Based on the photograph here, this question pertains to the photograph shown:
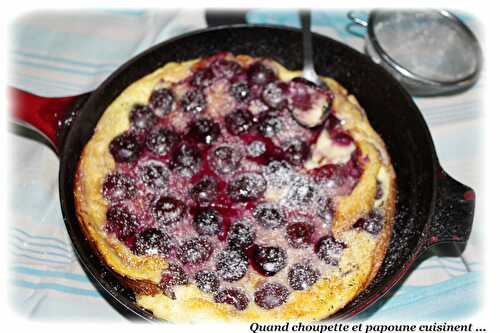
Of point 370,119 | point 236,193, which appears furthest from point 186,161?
point 370,119

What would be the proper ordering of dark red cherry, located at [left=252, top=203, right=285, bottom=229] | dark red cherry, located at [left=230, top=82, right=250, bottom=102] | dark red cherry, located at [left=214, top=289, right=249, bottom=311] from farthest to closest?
dark red cherry, located at [left=230, top=82, right=250, bottom=102] < dark red cherry, located at [left=252, top=203, right=285, bottom=229] < dark red cherry, located at [left=214, top=289, right=249, bottom=311]

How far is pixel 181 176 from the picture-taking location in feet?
7.41

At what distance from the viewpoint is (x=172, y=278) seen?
207 centimetres

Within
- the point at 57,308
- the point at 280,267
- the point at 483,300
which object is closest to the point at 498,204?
the point at 483,300

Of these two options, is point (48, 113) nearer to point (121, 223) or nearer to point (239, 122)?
point (121, 223)

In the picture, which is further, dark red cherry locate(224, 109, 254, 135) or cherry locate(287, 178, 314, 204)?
dark red cherry locate(224, 109, 254, 135)

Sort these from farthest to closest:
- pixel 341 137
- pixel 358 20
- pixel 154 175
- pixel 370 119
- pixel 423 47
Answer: pixel 423 47 → pixel 358 20 → pixel 370 119 → pixel 341 137 → pixel 154 175

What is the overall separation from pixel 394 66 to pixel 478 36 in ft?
2.01

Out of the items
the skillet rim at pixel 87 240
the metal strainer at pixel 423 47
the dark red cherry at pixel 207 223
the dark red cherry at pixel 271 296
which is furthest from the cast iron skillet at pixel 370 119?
the metal strainer at pixel 423 47

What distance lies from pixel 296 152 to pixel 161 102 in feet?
1.97

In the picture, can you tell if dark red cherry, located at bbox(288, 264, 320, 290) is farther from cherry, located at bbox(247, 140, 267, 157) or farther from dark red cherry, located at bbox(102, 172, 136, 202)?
dark red cherry, located at bbox(102, 172, 136, 202)

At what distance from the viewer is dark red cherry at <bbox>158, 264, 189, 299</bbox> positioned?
206 cm

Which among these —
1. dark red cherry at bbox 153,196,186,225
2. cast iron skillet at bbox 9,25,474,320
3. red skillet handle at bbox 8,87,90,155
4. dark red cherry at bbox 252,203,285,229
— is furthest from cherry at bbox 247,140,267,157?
red skillet handle at bbox 8,87,90,155

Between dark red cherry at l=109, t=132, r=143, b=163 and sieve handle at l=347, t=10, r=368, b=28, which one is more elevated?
sieve handle at l=347, t=10, r=368, b=28
